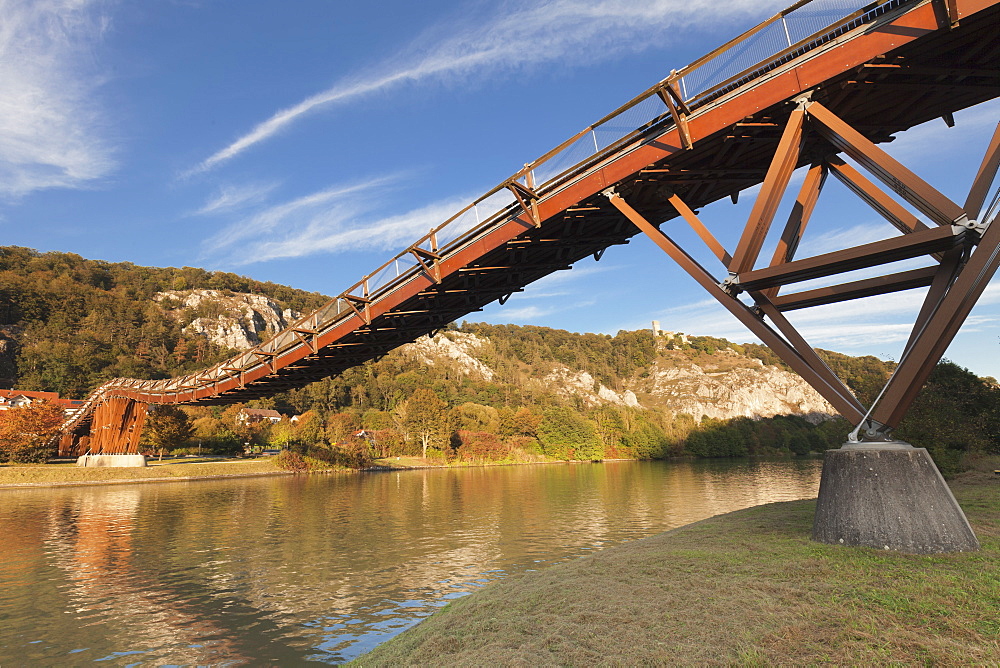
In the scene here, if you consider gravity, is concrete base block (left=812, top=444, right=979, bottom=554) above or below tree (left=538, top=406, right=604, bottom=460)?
above

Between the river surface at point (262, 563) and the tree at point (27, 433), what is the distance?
87.9ft

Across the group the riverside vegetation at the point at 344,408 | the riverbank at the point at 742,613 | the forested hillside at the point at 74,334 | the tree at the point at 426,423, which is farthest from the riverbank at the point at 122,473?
the forested hillside at the point at 74,334

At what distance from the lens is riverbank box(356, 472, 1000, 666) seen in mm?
5715

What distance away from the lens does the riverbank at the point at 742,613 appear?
18.7ft

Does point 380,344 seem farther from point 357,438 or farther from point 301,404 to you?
point 301,404

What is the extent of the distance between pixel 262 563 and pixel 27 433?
61.0 m

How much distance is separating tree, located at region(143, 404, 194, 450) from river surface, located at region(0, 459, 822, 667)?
3314 centimetres

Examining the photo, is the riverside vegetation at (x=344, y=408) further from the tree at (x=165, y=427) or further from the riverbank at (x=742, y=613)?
the riverbank at (x=742, y=613)

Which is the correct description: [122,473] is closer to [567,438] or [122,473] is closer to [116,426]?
[116,426]

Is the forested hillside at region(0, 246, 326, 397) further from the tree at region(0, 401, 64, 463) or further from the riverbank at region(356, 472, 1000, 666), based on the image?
the riverbank at region(356, 472, 1000, 666)

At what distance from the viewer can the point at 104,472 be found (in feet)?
185

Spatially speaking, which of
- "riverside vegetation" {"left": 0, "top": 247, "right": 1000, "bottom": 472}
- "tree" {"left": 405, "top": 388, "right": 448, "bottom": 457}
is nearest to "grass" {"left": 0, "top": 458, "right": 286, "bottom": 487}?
"riverside vegetation" {"left": 0, "top": 247, "right": 1000, "bottom": 472}

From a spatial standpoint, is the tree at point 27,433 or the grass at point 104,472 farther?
the tree at point 27,433

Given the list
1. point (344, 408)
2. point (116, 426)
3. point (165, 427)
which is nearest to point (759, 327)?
point (116, 426)
